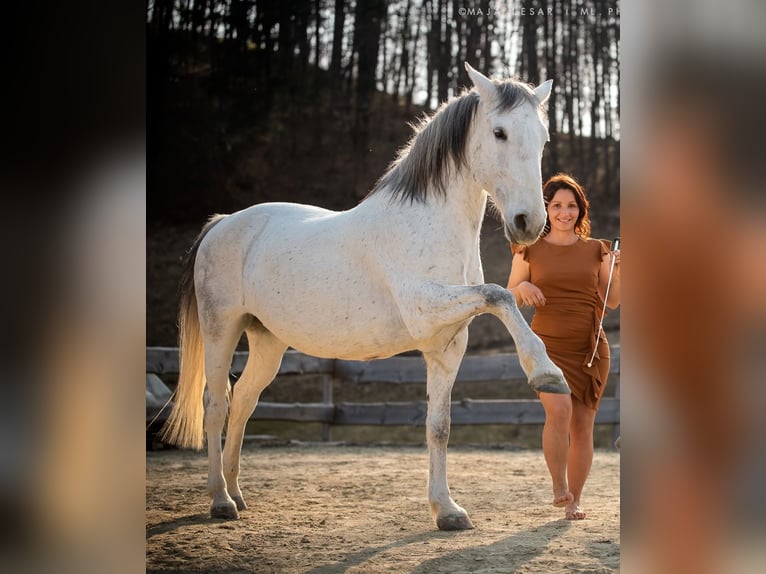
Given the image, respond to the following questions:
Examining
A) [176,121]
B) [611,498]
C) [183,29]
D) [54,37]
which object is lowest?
[611,498]

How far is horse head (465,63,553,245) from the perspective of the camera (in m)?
2.71

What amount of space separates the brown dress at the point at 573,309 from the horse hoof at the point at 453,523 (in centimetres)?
73

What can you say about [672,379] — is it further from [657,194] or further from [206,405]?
[206,405]

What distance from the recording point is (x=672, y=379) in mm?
1357

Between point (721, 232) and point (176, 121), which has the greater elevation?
point (176, 121)

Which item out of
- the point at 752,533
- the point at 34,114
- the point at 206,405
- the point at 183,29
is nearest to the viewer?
the point at 752,533

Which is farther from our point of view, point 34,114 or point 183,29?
point 183,29

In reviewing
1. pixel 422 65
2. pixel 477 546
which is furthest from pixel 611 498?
pixel 422 65

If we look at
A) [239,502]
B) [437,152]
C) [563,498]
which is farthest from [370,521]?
[437,152]

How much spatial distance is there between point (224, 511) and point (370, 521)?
0.64m

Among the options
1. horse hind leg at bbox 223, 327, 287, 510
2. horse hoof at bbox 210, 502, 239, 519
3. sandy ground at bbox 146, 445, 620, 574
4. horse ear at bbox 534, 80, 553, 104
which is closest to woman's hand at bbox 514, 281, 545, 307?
horse ear at bbox 534, 80, 553, 104

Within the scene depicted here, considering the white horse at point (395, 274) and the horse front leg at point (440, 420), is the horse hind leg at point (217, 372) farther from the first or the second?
the horse front leg at point (440, 420)

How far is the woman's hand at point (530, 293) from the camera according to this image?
3.22 meters

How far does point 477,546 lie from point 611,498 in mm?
1398
